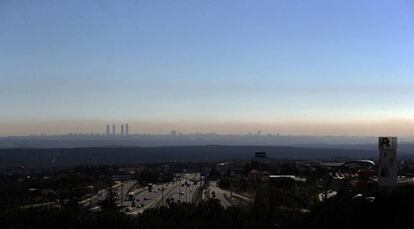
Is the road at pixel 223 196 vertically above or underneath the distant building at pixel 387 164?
underneath

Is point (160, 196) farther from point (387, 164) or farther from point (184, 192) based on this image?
point (387, 164)

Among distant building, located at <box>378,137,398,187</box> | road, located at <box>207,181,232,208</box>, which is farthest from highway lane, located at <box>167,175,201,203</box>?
distant building, located at <box>378,137,398,187</box>

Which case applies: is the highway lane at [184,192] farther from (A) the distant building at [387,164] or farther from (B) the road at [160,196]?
(A) the distant building at [387,164]

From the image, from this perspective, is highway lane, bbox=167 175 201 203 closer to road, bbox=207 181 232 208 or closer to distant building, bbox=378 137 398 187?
road, bbox=207 181 232 208

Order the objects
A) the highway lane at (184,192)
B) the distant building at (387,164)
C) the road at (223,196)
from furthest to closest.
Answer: the highway lane at (184,192) < the road at (223,196) < the distant building at (387,164)

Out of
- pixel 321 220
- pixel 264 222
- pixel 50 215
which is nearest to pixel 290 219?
pixel 264 222

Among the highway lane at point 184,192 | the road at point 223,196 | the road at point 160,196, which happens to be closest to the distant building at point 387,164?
the road at point 223,196

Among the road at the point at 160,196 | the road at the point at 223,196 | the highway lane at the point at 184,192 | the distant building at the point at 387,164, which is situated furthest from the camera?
the highway lane at the point at 184,192

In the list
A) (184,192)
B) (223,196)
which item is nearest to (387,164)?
(223,196)

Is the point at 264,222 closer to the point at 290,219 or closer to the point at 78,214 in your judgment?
the point at 290,219
